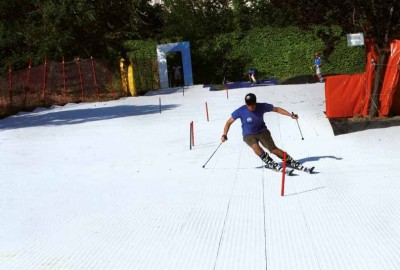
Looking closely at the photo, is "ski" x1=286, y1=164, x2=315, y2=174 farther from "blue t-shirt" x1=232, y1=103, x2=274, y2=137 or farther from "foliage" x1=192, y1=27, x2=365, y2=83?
"foliage" x1=192, y1=27, x2=365, y2=83

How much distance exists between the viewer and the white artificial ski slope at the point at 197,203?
538 centimetres

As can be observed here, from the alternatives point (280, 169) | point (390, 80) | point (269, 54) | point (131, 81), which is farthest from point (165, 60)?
point (280, 169)

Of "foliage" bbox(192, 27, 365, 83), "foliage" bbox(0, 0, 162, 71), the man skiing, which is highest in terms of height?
"foliage" bbox(0, 0, 162, 71)

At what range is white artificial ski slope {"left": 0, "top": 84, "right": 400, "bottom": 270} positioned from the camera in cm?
538

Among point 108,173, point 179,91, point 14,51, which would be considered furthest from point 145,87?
point 108,173

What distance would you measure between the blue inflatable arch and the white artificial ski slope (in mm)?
19843

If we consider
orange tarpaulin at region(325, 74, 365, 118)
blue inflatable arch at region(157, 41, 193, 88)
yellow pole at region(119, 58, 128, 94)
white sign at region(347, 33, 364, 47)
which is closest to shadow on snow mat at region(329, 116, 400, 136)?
orange tarpaulin at region(325, 74, 365, 118)

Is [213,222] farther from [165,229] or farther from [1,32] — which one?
[1,32]

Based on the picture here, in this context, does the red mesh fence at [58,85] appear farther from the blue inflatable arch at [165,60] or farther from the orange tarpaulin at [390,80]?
the orange tarpaulin at [390,80]

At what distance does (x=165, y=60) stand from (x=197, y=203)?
1081 inches

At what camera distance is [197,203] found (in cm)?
739

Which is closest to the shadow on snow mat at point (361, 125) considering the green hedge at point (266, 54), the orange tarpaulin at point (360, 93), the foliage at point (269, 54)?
the orange tarpaulin at point (360, 93)

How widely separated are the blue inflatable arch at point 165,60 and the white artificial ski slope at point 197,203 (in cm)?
1984

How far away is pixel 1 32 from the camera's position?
34.6 meters
